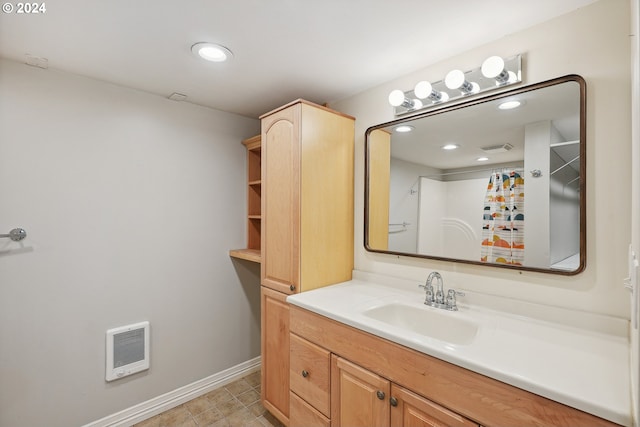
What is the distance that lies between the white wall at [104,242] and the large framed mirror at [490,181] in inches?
52.8

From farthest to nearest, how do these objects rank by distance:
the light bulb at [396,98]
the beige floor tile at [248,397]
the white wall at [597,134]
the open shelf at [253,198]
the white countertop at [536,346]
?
the open shelf at [253,198], the beige floor tile at [248,397], the light bulb at [396,98], the white wall at [597,134], the white countertop at [536,346]

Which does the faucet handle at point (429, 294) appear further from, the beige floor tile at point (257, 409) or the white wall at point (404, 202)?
the beige floor tile at point (257, 409)

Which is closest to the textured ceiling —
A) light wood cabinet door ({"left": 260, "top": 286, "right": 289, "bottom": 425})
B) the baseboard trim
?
light wood cabinet door ({"left": 260, "top": 286, "right": 289, "bottom": 425})

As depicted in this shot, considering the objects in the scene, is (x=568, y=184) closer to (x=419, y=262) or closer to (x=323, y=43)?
(x=419, y=262)

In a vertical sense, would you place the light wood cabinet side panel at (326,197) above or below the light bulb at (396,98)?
below

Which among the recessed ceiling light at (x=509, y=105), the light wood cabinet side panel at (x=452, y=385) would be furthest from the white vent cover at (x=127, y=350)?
the recessed ceiling light at (x=509, y=105)

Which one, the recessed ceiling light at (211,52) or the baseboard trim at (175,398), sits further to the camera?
the baseboard trim at (175,398)

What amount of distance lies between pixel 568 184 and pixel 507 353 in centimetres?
76

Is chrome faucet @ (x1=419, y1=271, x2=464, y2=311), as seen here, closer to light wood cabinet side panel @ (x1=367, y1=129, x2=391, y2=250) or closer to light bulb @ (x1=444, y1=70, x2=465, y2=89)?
light wood cabinet side panel @ (x1=367, y1=129, x2=391, y2=250)

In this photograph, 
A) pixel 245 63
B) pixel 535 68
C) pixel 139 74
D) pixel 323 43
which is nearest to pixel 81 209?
pixel 139 74

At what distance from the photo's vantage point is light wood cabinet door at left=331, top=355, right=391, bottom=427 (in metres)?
1.20

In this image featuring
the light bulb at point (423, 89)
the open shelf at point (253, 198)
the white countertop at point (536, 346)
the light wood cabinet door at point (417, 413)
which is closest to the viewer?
the white countertop at point (536, 346)

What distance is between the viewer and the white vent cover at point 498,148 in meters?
1.40

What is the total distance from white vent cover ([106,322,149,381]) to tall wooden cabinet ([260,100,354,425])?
33.0 inches
